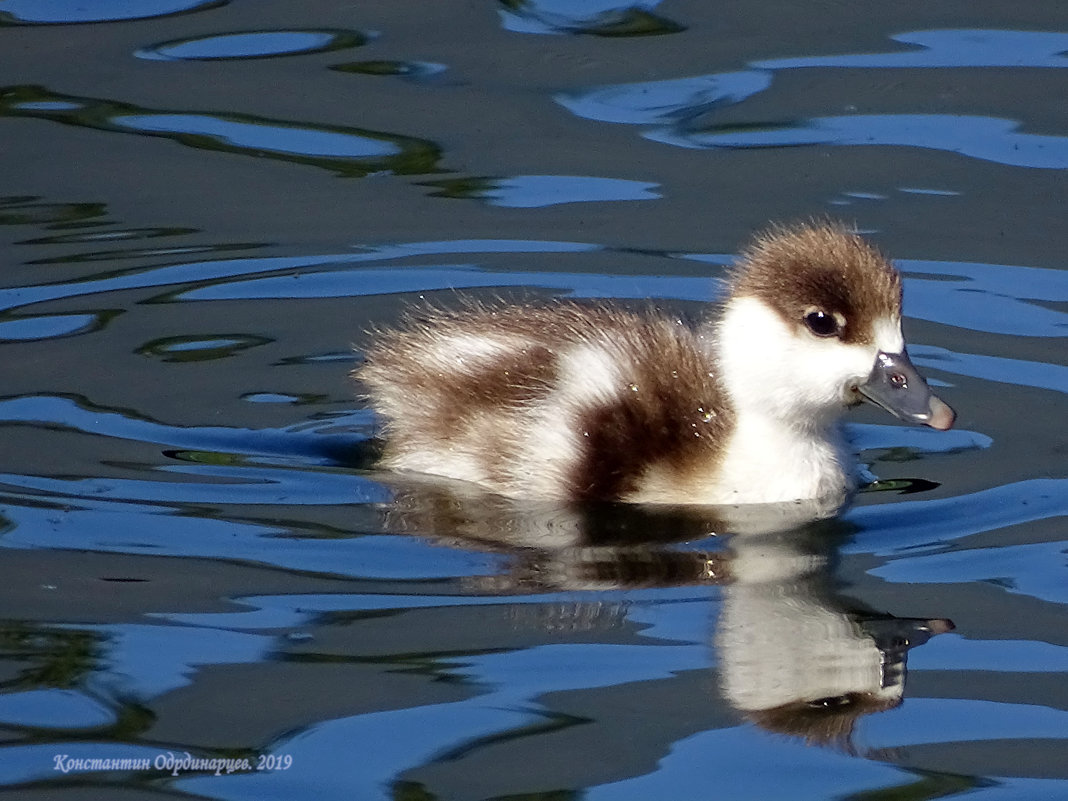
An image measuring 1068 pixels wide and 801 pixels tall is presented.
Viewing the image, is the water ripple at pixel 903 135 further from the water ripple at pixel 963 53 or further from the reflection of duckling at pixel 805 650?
the reflection of duckling at pixel 805 650

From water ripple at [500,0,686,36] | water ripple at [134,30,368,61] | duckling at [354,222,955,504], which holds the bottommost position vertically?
duckling at [354,222,955,504]

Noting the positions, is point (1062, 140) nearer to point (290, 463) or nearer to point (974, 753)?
point (290, 463)

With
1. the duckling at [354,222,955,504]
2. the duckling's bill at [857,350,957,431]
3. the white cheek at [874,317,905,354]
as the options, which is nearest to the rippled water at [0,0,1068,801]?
the duckling at [354,222,955,504]

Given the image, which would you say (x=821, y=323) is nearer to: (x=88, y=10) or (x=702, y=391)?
(x=702, y=391)

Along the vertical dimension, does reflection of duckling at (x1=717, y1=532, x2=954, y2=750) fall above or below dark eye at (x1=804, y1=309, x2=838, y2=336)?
below

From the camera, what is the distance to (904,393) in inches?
220

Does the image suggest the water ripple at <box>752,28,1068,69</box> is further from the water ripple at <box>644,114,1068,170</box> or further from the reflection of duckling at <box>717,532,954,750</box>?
the reflection of duckling at <box>717,532,954,750</box>

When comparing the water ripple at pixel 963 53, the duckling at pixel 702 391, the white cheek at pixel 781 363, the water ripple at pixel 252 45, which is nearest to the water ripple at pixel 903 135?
the water ripple at pixel 963 53

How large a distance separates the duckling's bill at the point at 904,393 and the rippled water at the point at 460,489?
→ 0.93 feet

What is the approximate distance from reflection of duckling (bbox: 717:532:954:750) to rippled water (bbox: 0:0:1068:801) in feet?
0.05

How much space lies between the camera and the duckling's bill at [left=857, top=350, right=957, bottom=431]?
556cm

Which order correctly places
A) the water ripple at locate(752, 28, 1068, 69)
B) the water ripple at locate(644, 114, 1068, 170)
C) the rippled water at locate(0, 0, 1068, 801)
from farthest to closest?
the water ripple at locate(752, 28, 1068, 69) → the water ripple at locate(644, 114, 1068, 170) → the rippled water at locate(0, 0, 1068, 801)

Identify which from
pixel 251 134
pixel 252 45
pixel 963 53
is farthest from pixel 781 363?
pixel 252 45

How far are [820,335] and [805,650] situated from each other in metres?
1.16
